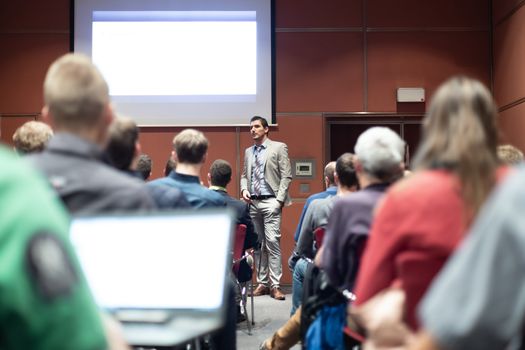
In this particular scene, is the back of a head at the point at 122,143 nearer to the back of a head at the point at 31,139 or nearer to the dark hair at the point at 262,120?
the back of a head at the point at 31,139

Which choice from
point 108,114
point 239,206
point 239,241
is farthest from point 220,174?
point 108,114

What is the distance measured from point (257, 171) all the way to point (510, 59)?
3.00 metres

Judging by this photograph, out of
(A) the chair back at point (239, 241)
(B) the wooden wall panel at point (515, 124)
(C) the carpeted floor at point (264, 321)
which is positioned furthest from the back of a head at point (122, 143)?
(B) the wooden wall panel at point (515, 124)

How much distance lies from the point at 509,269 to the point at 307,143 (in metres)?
6.27

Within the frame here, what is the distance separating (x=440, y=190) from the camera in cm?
128

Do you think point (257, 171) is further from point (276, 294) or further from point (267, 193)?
point (276, 294)

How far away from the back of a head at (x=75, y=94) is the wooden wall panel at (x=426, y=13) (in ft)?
19.5

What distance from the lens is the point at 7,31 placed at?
22.8 feet

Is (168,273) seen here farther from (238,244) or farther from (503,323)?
(238,244)

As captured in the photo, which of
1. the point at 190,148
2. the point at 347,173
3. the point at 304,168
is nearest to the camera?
the point at 190,148

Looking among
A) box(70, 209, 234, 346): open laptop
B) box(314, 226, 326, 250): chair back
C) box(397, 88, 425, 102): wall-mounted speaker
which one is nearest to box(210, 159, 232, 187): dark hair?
box(314, 226, 326, 250): chair back

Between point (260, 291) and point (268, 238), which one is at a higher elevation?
point (268, 238)

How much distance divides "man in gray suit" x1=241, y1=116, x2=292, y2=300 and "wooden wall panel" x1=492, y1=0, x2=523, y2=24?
2844 millimetres

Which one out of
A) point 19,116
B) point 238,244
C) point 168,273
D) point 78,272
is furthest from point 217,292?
point 19,116
